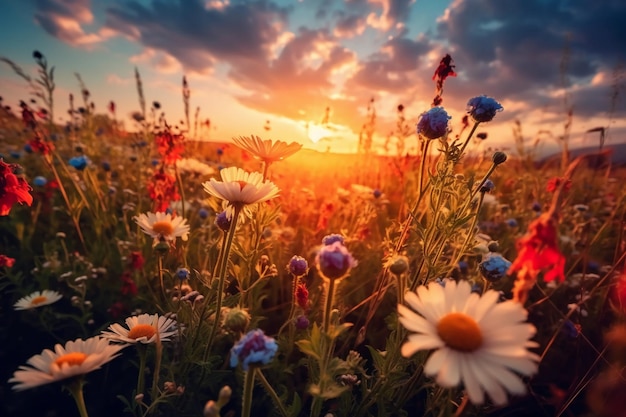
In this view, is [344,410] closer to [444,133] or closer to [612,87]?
[444,133]

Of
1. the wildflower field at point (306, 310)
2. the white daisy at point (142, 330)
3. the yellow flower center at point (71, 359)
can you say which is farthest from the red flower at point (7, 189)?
the yellow flower center at point (71, 359)

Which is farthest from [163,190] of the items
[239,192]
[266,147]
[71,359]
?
[71,359]

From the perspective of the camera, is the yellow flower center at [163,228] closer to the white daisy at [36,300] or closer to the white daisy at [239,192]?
the white daisy at [239,192]

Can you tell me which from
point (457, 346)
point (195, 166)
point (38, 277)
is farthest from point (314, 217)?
point (457, 346)

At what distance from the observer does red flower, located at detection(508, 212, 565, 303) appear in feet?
2.71

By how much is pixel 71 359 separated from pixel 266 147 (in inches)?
40.3

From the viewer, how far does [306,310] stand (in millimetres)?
1835

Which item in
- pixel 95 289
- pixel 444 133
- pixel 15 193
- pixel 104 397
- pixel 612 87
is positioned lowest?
pixel 104 397

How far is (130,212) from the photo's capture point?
11.2 ft

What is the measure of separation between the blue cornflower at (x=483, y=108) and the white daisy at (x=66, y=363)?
154 centimetres

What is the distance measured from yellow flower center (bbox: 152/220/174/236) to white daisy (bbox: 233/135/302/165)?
59 centimetres

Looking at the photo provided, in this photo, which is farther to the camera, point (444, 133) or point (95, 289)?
point (95, 289)

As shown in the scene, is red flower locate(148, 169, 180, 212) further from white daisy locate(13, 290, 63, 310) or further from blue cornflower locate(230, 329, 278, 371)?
blue cornflower locate(230, 329, 278, 371)

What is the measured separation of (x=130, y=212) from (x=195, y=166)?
72cm
